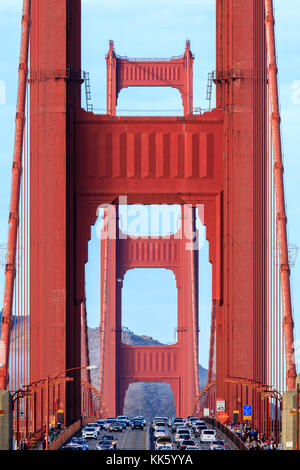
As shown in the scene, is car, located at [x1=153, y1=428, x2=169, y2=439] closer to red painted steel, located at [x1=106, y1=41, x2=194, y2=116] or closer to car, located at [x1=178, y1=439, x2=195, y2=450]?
car, located at [x1=178, y1=439, x2=195, y2=450]

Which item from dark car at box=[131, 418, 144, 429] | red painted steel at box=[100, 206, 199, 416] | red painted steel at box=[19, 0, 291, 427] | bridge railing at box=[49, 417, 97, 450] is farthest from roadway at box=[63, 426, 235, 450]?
red painted steel at box=[100, 206, 199, 416]

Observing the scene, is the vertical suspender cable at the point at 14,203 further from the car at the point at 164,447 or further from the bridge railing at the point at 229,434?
the bridge railing at the point at 229,434

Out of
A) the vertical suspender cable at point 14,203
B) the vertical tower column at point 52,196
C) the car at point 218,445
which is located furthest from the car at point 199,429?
the vertical suspender cable at point 14,203

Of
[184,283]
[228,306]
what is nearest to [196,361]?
[184,283]

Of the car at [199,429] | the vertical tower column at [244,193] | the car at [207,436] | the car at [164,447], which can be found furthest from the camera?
the car at [199,429]

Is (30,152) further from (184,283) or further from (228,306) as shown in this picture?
(184,283)

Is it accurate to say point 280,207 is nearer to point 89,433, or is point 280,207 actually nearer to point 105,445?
point 105,445
